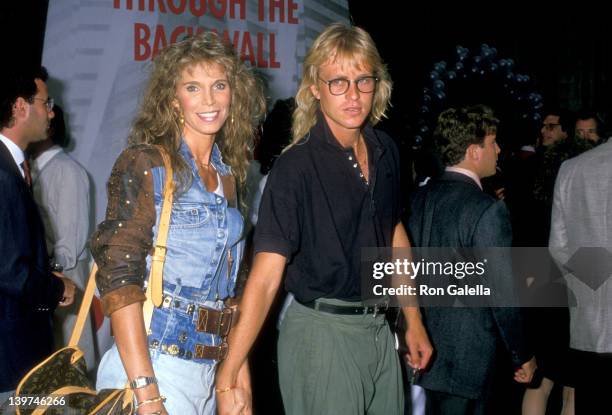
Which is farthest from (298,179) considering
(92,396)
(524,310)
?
(524,310)

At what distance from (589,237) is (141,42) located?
3389 millimetres

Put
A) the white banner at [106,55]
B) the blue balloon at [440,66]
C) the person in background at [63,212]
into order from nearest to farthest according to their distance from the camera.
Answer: the person in background at [63,212]
the white banner at [106,55]
the blue balloon at [440,66]

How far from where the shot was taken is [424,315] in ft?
10.5

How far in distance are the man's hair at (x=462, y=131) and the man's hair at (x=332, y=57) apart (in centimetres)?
79

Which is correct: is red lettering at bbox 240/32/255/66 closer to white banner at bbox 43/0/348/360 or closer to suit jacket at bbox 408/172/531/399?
white banner at bbox 43/0/348/360

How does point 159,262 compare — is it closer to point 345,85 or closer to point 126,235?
point 126,235

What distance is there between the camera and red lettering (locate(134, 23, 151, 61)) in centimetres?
500

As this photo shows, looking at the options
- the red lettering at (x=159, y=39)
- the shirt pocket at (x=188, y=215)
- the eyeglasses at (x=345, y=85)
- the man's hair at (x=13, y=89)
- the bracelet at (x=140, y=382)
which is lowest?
the bracelet at (x=140, y=382)

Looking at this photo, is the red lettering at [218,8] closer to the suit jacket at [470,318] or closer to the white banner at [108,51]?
the white banner at [108,51]

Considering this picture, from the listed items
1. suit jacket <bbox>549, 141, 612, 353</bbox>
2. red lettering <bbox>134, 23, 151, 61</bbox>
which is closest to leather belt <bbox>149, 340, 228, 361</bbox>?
suit jacket <bbox>549, 141, 612, 353</bbox>

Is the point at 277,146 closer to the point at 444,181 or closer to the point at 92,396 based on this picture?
the point at 444,181

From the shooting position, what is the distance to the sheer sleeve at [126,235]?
1.77 m

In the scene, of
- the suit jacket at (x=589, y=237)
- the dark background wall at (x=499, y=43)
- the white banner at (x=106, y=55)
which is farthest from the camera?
the dark background wall at (x=499, y=43)

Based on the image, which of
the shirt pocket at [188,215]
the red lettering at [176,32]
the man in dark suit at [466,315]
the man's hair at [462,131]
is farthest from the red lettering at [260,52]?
the shirt pocket at [188,215]
